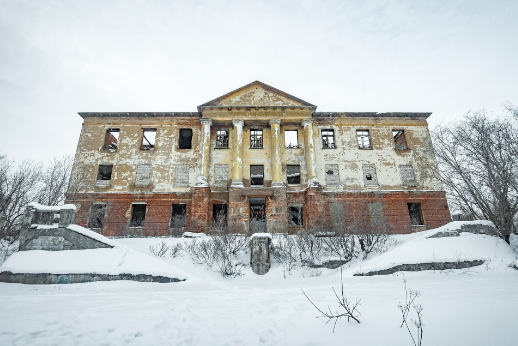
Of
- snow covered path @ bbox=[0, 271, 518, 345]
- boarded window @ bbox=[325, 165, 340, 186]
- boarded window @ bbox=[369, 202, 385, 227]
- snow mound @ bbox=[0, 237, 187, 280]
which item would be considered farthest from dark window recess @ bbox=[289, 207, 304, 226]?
snow covered path @ bbox=[0, 271, 518, 345]

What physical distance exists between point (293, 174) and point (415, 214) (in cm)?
998

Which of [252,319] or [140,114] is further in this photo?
[140,114]

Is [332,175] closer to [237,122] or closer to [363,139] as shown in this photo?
[363,139]

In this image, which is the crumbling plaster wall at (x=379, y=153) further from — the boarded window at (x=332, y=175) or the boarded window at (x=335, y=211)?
the boarded window at (x=335, y=211)

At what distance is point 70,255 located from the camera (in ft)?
30.2

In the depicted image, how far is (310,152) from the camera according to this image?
68.0 feet

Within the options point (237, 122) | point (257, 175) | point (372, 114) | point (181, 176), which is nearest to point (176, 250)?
point (181, 176)

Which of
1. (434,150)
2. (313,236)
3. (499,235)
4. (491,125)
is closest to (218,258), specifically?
(313,236)

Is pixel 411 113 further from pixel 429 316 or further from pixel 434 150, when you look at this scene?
pixel 429 316

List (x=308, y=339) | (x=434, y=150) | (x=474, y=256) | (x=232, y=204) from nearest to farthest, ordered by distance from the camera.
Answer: (x=308, y=339), (x=474, y=256), (x=434, y=150), (x=232, y=204)

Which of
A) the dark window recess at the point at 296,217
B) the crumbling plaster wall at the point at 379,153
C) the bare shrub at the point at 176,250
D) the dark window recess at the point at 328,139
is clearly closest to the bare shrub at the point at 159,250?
the bare shrub at the point at 176,250

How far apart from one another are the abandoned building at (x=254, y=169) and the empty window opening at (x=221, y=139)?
8 centimetres

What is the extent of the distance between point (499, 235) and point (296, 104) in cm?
1561

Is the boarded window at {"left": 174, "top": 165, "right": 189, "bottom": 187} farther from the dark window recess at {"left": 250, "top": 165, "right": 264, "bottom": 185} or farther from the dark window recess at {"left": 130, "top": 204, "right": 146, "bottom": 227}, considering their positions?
the dark window recess at {"left": 250, "top": 165, "right": 264, "bottom": 185}
